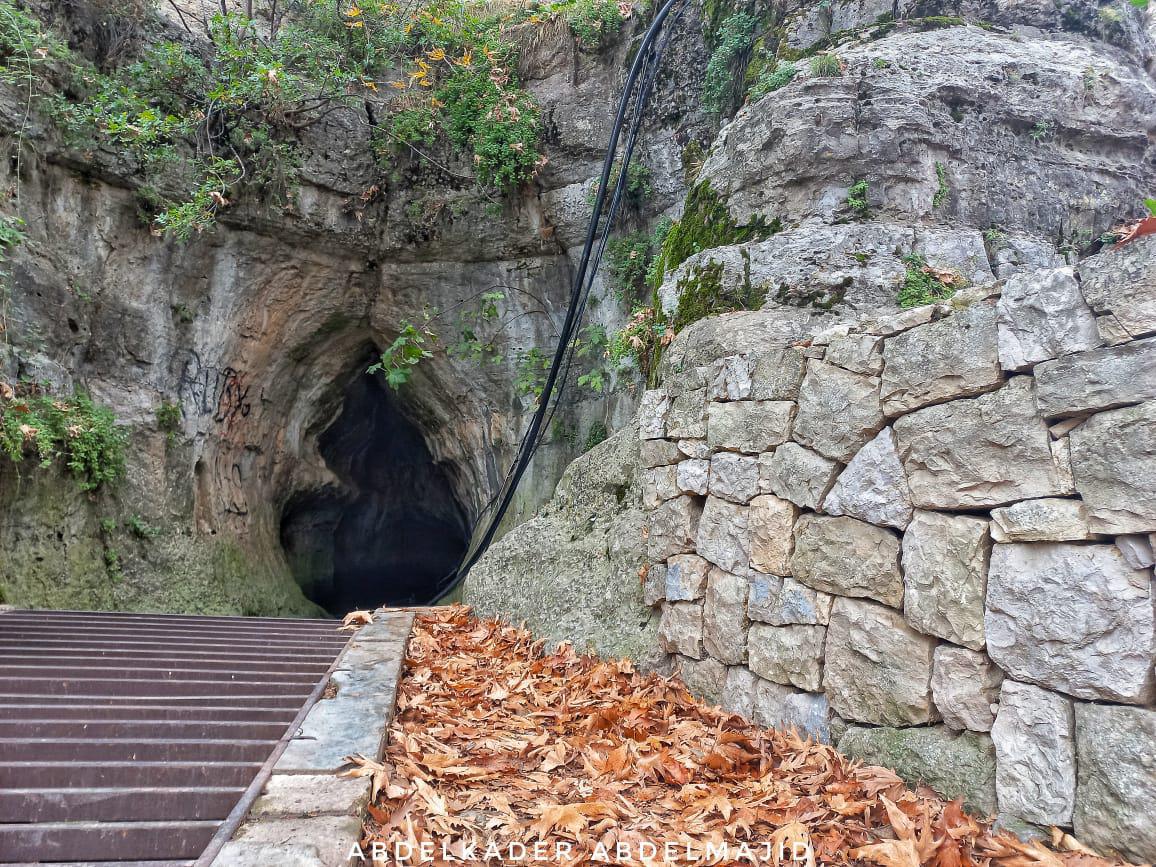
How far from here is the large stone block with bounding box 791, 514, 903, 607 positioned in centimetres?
220

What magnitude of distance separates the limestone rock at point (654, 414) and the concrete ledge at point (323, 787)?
5.71ft

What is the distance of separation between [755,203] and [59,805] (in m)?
3.70

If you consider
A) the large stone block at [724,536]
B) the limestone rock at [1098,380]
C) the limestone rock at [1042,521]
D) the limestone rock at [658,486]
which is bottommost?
the large stone block at [724,536]

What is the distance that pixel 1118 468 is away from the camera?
156 centimetres

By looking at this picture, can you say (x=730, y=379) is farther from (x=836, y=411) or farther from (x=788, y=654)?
(x=788, y=654)

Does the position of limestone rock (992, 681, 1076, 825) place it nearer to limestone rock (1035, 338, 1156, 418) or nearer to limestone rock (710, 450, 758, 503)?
limestone rock (1035, 338, 1156, 418)

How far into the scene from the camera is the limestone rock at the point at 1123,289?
1.53 m

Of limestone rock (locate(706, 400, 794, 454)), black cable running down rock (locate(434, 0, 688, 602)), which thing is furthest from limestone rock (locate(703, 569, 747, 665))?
black cable running down rock (locate(434, 0, 688, 602))

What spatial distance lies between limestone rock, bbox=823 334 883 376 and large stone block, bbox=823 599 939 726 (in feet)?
2.65

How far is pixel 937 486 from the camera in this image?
2.03 metres

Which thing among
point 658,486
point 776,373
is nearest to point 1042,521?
point 776,373

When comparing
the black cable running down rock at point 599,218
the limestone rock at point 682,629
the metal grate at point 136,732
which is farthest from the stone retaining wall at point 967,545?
the black cable running down rock at point 599,218

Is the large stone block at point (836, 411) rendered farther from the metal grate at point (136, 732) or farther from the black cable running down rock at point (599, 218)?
the black cable running down rock at point (599, 218)

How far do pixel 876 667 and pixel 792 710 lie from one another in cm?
45
